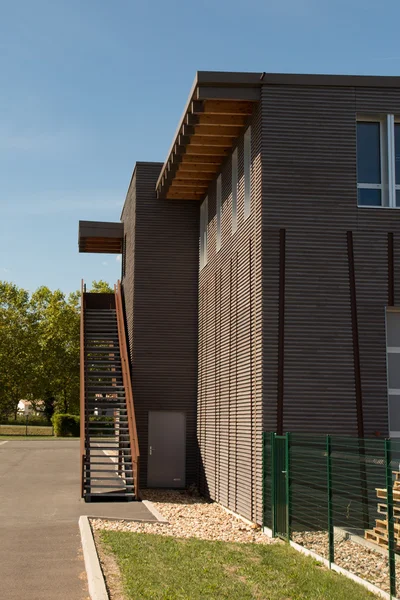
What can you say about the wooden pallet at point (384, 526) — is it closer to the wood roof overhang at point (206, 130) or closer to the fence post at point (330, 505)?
the fence post at point (330, 505)

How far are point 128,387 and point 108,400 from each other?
0.77 meters

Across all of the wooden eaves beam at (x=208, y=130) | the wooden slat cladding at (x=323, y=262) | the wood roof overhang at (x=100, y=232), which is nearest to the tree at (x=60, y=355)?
the wood roof overhang at (x=100, y=232)

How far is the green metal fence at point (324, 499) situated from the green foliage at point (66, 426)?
38.7 metres

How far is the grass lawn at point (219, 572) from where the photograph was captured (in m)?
8.06

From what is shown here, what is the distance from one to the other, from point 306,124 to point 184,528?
304 inches

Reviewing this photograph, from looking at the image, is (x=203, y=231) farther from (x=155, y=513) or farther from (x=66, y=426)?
(x=66, y=426)

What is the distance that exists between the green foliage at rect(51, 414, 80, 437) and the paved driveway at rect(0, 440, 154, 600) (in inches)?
970

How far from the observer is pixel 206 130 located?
53.7 feet

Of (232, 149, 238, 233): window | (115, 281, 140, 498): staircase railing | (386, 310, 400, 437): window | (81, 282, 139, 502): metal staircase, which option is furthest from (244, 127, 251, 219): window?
(81, 282, 139, 502): metal staircase

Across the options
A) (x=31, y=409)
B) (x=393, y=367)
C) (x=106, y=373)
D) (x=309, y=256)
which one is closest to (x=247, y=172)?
(x=309, y=256)

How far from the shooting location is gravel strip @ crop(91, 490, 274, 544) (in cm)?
1266

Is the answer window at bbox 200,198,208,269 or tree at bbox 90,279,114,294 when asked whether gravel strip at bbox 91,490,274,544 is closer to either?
window at bbox 200,198,208,269

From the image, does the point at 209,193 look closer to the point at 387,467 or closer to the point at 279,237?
the point at 279,237

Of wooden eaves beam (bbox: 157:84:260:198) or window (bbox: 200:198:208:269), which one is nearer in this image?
wooden eaves beam (bbox: 157:84:260:198)
